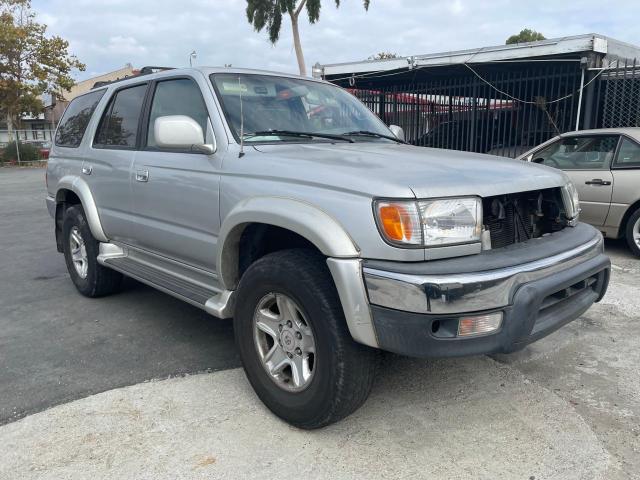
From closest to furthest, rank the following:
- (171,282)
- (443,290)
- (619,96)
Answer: (443,290) → (171,282) → (619,96)

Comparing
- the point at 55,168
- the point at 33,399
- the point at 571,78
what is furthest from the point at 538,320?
the point at 571,78

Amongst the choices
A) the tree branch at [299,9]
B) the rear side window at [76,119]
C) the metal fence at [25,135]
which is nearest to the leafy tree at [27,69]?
the metal fence at [25,135]

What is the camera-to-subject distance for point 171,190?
3.47 meters

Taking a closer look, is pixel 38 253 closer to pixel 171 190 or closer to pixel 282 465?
pixel 171 190

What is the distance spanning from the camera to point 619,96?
10195mm

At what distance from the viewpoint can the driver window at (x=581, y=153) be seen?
6473 millimetres

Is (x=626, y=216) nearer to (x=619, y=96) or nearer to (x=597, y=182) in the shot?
(x=597, y=182)

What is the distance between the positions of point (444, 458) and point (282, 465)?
0.76m

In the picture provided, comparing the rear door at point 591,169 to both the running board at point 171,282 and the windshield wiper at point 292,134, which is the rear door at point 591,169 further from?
the running board at point 171,282

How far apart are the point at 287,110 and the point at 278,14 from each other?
25638 mm

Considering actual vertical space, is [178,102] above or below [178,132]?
above

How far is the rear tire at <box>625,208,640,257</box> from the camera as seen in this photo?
610 cm

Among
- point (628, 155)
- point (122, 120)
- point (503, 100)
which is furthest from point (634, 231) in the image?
point (503, 100)

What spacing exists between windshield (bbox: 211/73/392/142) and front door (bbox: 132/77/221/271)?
0.66ft
